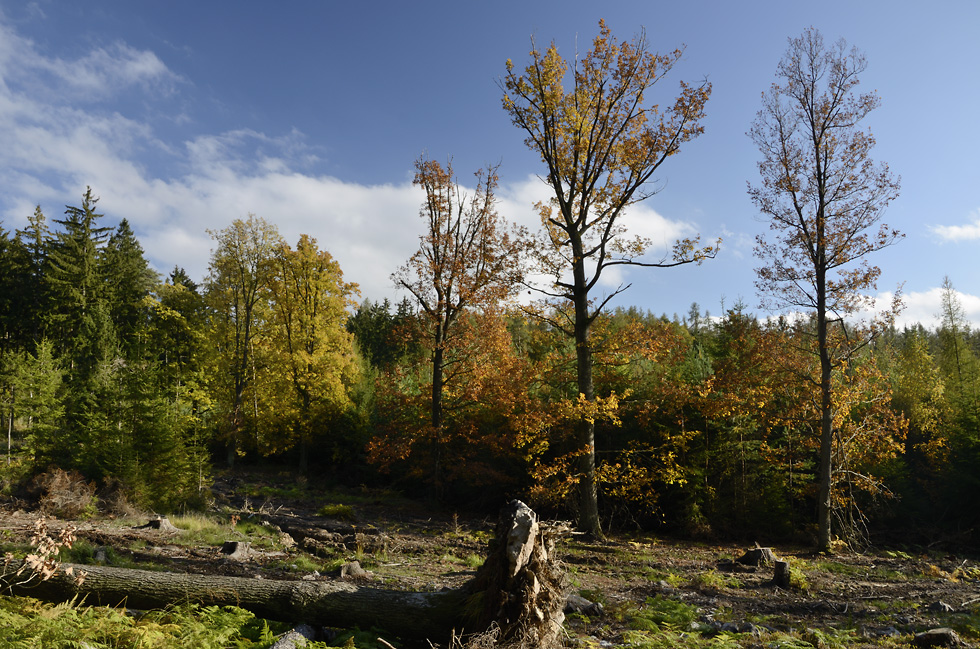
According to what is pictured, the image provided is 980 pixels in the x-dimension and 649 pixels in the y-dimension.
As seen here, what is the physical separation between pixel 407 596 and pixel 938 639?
5026 mm

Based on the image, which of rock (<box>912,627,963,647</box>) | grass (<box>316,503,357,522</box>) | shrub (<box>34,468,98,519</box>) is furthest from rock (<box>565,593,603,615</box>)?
shrub (<box>34,468,98,519</box>)

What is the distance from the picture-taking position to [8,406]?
18.7 meters

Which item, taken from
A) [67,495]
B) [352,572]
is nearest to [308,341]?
[67,495]

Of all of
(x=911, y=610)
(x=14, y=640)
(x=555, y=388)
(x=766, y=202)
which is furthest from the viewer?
(x=555, y=388)

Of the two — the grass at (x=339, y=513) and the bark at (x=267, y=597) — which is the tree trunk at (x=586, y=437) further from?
the bark at (x=267, y=597)

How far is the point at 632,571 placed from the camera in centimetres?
871

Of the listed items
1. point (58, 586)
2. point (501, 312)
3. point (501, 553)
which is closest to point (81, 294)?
point (501, 312)

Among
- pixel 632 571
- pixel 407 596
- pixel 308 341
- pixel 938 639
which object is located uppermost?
pixel 308 341

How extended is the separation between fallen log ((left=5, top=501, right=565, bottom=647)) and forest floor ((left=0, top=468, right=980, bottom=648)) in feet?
2.20

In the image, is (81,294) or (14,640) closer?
(14,640)

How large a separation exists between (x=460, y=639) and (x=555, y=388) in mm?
11620

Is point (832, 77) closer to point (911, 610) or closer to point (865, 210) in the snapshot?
point (865, 210)

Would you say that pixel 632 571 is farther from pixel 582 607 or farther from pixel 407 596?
pixel 407 596

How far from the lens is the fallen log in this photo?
452cm
